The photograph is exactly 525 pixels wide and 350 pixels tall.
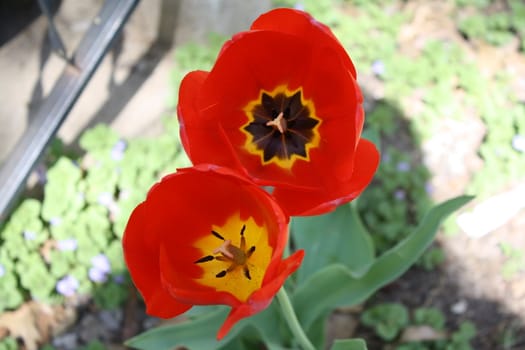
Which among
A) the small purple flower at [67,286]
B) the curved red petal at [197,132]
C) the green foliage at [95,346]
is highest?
the curved red petal at [197,132]

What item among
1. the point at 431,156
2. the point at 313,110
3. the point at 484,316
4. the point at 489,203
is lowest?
the point at 484,316

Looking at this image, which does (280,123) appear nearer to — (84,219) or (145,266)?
(145,266)

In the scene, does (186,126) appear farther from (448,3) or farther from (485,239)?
(448,3)

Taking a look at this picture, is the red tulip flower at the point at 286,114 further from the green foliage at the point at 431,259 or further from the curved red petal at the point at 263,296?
the green foliage at the point at 431,259

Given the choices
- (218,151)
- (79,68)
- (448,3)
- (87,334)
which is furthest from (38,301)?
(448,3)

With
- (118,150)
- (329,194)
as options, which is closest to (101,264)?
(118,150)

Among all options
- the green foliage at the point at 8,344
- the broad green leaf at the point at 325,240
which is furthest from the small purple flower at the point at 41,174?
the broad green leaf at the point at 325,240

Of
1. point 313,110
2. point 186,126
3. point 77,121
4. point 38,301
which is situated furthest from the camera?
point 77,121
